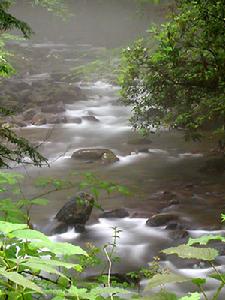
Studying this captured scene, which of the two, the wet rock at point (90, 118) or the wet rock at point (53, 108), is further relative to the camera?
the wet rock at point (53, 108)

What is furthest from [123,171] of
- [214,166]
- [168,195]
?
[214,166]

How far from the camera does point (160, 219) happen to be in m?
9.63

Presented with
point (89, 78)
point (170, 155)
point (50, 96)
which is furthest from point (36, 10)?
point (170, 155)

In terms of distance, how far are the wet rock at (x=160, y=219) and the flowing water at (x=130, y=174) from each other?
0.47 ft

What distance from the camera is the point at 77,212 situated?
949 cm

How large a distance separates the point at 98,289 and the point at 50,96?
71.0ft

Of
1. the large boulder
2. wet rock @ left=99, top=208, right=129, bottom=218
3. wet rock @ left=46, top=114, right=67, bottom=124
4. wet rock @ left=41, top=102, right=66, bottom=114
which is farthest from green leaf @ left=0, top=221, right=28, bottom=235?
wet rock @ left=41, top=102, right=66, bottom=114

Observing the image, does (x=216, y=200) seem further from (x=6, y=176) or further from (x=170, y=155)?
(x=6, y=176)

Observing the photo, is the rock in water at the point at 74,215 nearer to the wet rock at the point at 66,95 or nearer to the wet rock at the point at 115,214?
the wet rock at the point at 115,214

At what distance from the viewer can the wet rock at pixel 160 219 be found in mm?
9555

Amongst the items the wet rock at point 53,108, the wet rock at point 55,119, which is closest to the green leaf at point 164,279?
the wet rock at point 55,119

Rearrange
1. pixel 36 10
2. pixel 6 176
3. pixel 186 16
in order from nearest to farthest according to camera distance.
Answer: pixel 6 176
pixel 186 16
pixel 36 10

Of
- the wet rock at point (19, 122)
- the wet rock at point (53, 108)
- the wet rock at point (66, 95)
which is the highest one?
the wet rock at point (66, 95)

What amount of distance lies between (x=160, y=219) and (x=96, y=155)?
534cm
